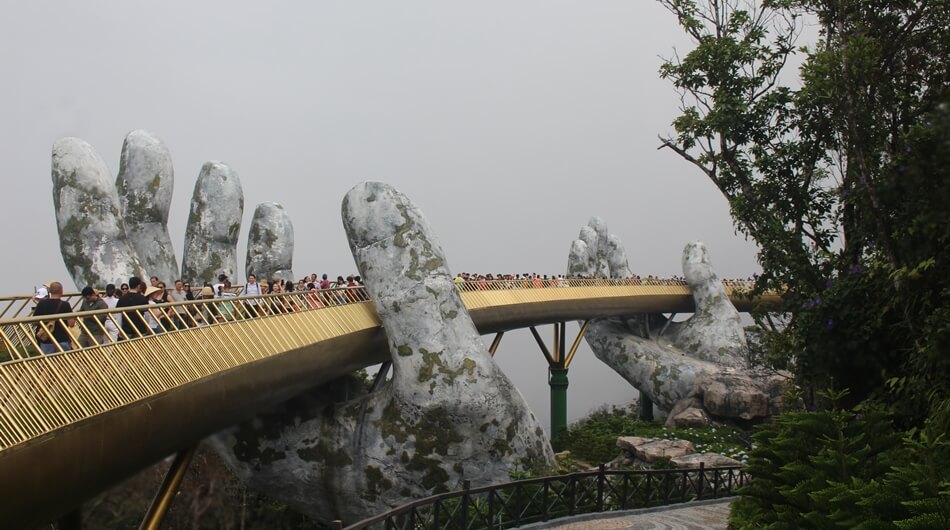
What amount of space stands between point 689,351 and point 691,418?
667cm

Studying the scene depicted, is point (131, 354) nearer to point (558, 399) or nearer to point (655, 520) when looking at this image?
point (655, 520)

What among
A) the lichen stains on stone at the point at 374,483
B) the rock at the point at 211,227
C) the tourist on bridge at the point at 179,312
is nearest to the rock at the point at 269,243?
the rock at the point at 211,227

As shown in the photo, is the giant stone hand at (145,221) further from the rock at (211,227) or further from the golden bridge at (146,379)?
the golden bridge at (146,379)

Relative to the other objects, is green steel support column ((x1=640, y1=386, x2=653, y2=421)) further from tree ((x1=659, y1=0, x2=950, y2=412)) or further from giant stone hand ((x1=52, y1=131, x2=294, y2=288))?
tree ((x1=659, y1=0, x2=950, y2=412))

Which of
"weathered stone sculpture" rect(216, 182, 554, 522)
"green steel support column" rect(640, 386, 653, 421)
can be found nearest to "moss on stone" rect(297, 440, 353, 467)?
"weathered stone sculpture" rect(216, 182, 554, 522)

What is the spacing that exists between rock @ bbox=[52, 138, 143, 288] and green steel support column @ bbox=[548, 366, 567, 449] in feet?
59.0

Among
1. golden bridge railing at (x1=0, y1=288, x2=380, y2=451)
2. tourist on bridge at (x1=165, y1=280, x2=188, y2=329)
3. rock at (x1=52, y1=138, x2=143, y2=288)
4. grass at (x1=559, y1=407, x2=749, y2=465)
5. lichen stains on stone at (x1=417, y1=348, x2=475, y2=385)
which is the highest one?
rock at (x1=52, y1=138, x2=143, y2=288)

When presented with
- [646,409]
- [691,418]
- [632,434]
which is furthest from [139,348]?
[646,409]

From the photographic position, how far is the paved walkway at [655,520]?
15.1 meters

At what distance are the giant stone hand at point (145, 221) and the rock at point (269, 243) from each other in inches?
1.3

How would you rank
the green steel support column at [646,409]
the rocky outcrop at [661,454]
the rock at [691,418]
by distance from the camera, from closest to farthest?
1. the rocky outcrop at [661,454]
2. the rock at [691,418]
3. the green steel support column at [646,409]

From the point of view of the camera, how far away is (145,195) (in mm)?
26469

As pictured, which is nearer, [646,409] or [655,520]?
[655,520]

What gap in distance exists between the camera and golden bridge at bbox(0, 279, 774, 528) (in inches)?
352
